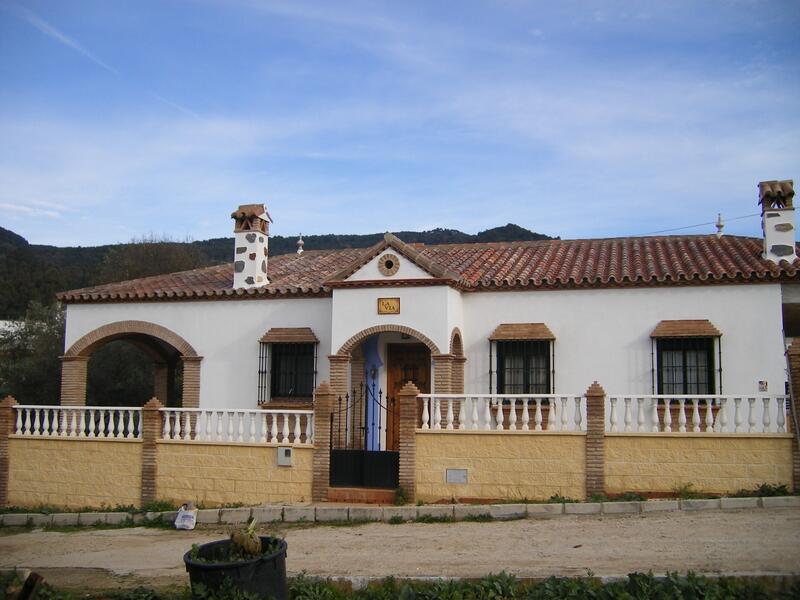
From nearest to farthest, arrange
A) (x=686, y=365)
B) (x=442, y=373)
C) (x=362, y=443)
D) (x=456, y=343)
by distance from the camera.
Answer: (x=442, y=373) < (x=686, y=365) < (x=456, y=343) < (x=362, y=443)

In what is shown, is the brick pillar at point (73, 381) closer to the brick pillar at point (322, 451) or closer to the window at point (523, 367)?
the brick pillar at point (322, 451)

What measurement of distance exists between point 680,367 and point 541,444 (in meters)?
3.78

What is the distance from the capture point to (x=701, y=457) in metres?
12.4

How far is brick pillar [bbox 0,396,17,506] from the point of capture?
51.2 feet

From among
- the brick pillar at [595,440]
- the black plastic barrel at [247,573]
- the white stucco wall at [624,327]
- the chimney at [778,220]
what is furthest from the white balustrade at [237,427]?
the chimney at [778,220]

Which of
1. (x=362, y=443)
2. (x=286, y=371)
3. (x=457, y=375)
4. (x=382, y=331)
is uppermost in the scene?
(x=382, y=331)

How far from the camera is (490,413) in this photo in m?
13.6

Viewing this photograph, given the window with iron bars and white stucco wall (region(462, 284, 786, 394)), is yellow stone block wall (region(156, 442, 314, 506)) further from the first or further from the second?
white stucco wall (region(462, 284, 786, 394))

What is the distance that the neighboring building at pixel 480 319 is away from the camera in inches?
586

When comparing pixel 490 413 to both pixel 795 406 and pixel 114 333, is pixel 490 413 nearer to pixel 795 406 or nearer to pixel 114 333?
pixel 795 406

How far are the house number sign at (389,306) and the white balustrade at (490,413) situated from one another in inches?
75.5

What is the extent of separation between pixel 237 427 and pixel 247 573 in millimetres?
6920

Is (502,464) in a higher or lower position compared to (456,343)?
lower

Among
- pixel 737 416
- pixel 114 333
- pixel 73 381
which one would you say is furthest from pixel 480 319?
pixel 73 381
